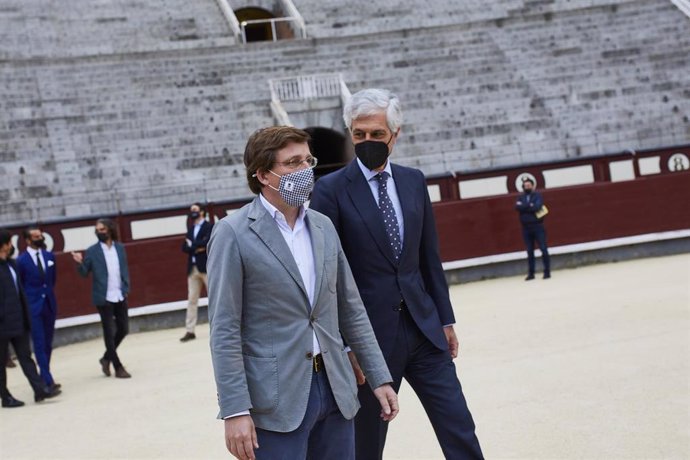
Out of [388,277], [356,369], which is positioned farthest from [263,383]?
[388,277]

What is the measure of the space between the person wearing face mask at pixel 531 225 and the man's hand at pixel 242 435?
12.7 meters

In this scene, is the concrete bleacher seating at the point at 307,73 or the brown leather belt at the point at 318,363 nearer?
the brown leather belt at the point at 318,363

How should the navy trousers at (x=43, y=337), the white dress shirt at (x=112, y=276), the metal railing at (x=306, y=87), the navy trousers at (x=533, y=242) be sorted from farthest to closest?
the metal railing at (x=306, y=87) → the navy trousers at (x=533, y=242) → the white dress shirt at (x=112, y=276) → the navy trousers at (x=43, y=337)

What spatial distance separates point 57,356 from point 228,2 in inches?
667

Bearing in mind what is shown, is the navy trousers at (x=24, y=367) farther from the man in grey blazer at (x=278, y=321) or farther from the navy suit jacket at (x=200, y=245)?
the man in grey blazer at (x=278, y=321)

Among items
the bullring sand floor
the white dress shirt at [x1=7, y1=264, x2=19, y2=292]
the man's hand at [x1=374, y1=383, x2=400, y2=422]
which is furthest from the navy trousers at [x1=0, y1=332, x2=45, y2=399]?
the man's hand at [x1=374, y1=383, x2=400, y2=422]

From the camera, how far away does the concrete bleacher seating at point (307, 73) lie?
19.4 metres

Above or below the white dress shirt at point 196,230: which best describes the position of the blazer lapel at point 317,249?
above

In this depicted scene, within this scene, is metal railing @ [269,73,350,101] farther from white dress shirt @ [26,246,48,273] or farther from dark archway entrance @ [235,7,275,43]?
white dress shirt @ [26,246,48,273]

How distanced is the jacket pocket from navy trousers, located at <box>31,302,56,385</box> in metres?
6.75

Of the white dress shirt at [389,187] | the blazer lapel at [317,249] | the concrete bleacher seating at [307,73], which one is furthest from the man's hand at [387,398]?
the concrete bleacher seating at [307,73]

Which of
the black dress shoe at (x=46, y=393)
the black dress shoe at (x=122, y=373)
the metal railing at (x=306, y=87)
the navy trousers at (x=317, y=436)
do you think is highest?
the metal railing at (x=306, y=87)

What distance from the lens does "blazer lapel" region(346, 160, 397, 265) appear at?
4289 mm

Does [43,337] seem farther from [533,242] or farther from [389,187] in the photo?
[533,242]
